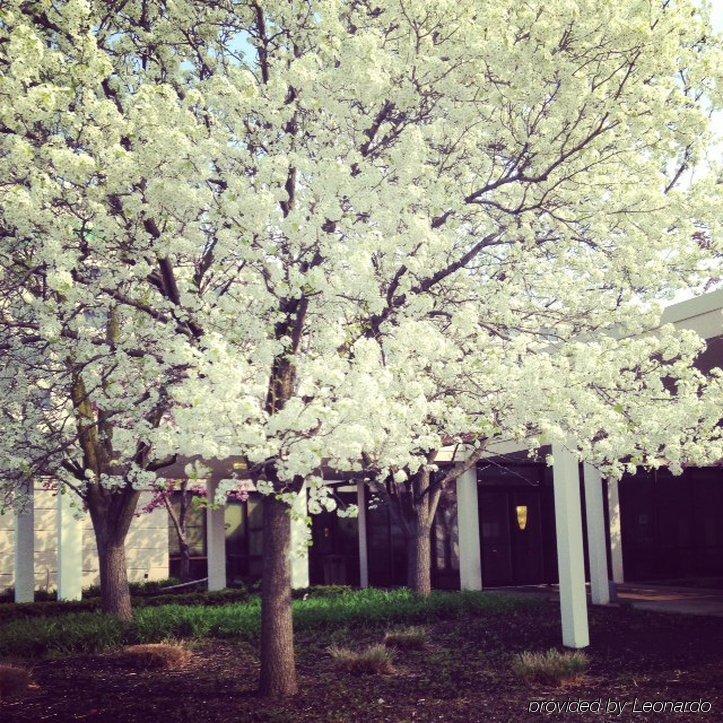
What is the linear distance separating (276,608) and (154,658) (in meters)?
2.92

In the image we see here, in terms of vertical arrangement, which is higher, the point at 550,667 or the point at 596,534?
the point at 596,534

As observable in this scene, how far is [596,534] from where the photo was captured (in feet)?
50.1

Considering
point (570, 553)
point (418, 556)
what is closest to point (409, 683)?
point (570, 553)

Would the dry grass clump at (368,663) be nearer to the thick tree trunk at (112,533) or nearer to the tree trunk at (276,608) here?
the tree trunk at (276,608)

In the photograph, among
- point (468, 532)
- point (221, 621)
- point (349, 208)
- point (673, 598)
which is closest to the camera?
point (349, 208)

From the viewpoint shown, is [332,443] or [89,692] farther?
[89,692]

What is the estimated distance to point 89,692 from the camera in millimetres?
9312

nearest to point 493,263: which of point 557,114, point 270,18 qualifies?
point 557,114

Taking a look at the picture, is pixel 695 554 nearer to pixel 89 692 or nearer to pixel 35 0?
pixel 89 692

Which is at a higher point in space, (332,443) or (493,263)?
(493,263)

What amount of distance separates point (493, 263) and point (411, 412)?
12.9 feet

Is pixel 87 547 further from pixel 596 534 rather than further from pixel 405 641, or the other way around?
pixel 405 641

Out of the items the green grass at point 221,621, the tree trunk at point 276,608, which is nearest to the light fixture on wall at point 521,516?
the green grass at point 221,621

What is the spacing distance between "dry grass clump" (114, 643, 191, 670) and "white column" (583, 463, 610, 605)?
776 cm
